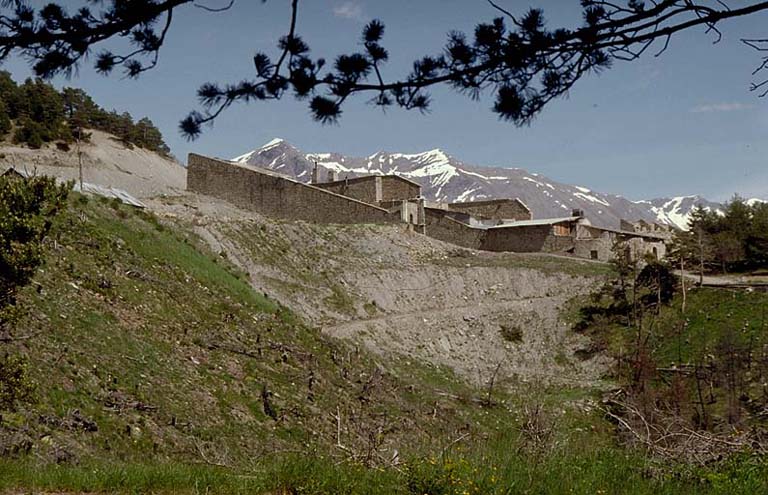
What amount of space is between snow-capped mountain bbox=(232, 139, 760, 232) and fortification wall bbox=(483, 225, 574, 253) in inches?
2320

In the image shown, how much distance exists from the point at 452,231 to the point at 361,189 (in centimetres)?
648

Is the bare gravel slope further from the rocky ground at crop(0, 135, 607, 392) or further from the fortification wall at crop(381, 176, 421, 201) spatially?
the fortification wall at crop(381, 176, 421, 201)

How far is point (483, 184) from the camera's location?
121 metres

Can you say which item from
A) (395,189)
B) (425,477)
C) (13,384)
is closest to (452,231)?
(395,189)

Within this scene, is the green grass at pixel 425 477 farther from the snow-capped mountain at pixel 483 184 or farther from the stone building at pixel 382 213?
the snow-capped mountain at pixel 483 184

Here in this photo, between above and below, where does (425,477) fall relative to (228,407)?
above

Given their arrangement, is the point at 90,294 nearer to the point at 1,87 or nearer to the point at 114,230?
the point at 114,230

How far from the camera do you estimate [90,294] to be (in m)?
18.7

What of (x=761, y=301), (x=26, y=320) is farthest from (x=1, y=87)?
(x=761, y=301)

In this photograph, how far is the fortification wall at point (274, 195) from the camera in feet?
138

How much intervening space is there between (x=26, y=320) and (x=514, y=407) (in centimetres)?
1581

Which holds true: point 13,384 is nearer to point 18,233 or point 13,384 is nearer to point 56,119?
point 18,233

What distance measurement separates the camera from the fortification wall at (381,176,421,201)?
48.7 m

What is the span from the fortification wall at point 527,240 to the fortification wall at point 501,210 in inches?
282
